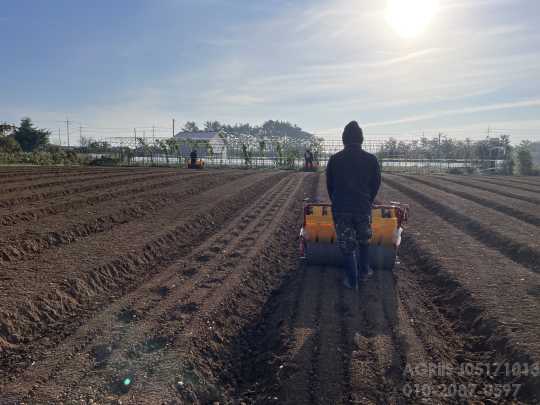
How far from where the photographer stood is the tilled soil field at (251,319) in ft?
12.3

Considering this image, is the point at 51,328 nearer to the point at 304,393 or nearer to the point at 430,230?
the point at 304,393

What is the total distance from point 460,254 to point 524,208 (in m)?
7.06

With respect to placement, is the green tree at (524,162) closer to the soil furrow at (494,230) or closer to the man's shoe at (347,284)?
the soil furrow at (494,230)

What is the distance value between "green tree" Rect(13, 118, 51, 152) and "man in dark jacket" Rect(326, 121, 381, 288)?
5412 cm

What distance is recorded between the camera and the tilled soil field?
3740 millimetres

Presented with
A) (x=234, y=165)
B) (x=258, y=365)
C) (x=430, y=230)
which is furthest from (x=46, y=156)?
(x=258, y=365)

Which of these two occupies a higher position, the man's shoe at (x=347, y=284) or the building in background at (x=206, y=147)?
the building in background at (x=206, y=147)

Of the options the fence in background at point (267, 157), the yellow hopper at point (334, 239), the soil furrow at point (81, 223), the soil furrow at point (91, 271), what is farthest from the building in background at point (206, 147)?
the yellow hopper at point (334, 239)

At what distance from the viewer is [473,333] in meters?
4.98

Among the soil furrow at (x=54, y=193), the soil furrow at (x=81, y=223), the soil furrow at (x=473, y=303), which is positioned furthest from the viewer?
the soil furrow at (x=54, y=193)

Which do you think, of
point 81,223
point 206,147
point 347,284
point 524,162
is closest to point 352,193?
point 347,284

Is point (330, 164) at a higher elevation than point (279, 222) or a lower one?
higher

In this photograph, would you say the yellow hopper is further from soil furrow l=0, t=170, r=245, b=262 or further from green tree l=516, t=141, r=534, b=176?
green tree l=516, t=141, r=534, b=176

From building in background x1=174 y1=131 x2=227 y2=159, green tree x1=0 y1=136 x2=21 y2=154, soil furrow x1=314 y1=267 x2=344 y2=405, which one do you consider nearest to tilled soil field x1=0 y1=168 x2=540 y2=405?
soil furrow x1=314 y1=267 x2=344 y2=405
